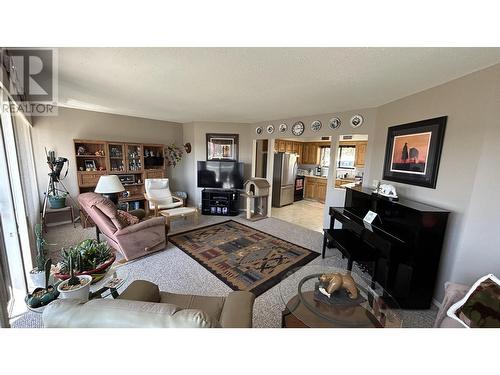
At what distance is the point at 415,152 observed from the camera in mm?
2172

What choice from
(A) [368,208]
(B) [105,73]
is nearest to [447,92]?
(A) [368,208]

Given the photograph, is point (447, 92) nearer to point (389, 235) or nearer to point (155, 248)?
point (389, 235)

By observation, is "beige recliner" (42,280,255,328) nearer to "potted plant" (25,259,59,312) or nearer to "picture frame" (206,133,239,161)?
"potted plant" (25,259,59,312)

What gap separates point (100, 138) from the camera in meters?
4.10

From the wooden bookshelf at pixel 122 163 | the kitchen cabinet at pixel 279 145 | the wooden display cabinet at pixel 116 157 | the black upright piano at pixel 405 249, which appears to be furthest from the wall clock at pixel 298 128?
the wooden display cabinet at pixel 116 157

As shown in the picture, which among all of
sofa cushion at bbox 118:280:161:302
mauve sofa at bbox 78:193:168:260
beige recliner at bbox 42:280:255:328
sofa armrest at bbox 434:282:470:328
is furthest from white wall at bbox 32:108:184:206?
sofa armrest at bbox 434:282:470:328

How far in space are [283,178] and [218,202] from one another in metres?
2.11

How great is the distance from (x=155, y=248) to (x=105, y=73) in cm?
224

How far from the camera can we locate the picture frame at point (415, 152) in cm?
193

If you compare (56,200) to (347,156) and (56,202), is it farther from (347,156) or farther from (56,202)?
(347,156)

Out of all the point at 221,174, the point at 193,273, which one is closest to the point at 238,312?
the point at 193,273

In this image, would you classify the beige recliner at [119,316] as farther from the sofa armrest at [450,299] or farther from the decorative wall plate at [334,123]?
the decorative wall plate at [334,123]

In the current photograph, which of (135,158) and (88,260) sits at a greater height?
(135,158)

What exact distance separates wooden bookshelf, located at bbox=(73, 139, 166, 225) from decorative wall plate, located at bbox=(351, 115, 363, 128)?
14.0ft
